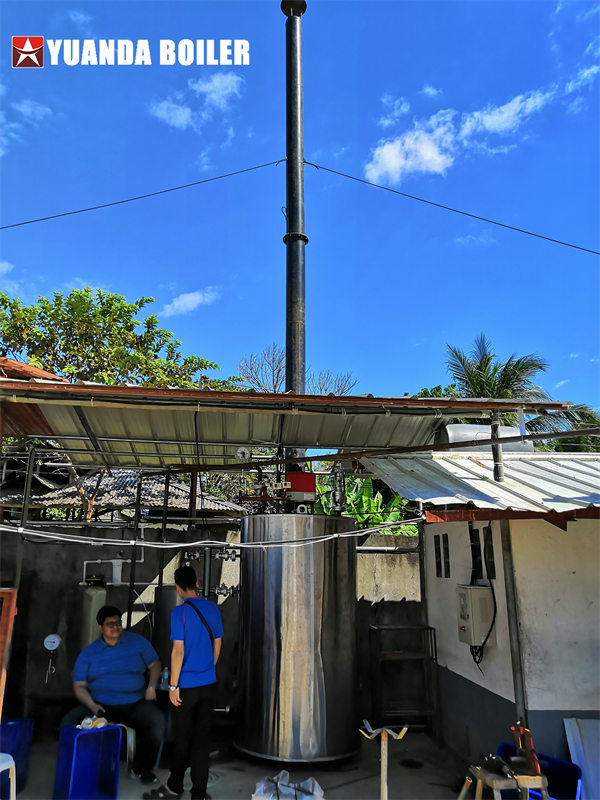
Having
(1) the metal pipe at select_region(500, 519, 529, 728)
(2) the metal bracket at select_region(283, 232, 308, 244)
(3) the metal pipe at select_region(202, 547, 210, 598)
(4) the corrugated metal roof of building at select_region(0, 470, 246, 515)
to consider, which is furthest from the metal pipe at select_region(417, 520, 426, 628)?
(4) the corrugated metal roof of building at select_region(0, 470, 246, 515)

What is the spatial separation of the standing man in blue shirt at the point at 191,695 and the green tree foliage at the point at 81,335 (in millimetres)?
11698

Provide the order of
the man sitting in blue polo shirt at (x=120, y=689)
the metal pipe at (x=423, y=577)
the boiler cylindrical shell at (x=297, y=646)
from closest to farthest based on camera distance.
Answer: the man sitting in blue polo shirt at (x=120, y=689) → the boiler cylindrical shell at (x=297, y=646) → the metal pipe at (x=423, y=577)

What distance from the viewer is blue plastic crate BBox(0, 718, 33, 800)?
4133 millimetres

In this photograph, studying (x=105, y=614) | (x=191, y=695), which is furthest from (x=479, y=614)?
(x=105, y=614)

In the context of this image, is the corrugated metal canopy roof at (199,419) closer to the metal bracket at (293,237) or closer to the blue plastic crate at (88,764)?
the blue plastic crate at (88,764)

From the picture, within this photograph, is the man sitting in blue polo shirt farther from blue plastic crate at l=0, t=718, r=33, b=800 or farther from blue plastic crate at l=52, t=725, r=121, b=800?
blue plastic crate at l=52, t=725, r=121, b=800

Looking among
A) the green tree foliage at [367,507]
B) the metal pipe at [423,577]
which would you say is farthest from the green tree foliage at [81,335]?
the metal pipe at [423,577]

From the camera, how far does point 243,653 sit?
535 cm

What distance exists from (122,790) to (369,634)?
3.37 m

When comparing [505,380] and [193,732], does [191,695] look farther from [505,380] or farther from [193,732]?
[505,380]

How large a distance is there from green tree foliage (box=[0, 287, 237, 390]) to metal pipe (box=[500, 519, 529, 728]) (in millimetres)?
12307

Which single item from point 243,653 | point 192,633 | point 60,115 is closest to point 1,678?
point 192,633

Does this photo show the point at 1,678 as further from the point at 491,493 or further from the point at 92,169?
the point at 92,169

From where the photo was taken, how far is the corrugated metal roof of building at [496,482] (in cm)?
405
